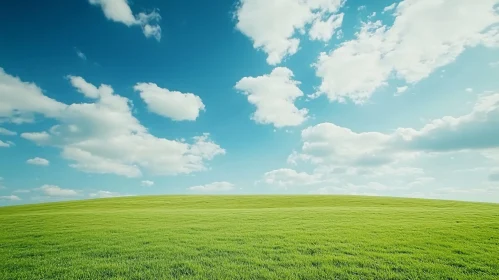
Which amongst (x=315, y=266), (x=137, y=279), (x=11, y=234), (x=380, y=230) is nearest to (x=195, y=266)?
(x=137, y=279)

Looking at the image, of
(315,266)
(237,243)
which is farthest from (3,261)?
(315,266)

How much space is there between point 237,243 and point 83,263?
20.5ft

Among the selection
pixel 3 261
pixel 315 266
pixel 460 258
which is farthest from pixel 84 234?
pixel 460 258

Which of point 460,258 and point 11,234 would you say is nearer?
point 460,258

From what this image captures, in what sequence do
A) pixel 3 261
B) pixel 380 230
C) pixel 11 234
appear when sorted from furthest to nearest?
pixel 11 234, pixel 380 230, pixel 3 261

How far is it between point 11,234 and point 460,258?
23.2m

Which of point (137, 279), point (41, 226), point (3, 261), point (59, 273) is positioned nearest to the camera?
point (137, 279)

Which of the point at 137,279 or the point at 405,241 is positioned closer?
the point at 137,279

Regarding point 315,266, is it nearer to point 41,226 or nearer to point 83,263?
point 83,263

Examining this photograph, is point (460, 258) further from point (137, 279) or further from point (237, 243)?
point (137, 279)

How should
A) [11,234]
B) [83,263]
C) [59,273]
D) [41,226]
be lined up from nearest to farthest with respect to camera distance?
[59,273]
[83,263]
[11,234]
[41,226]

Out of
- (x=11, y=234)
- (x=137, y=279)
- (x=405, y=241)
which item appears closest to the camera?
(x=137, y=279)

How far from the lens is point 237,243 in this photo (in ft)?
41.8

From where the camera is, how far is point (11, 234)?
641 inches
